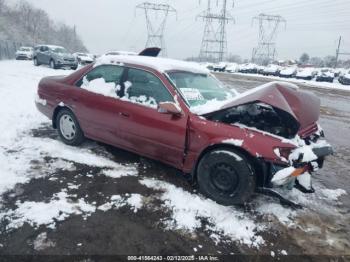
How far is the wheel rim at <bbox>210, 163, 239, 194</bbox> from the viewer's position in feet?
12.3

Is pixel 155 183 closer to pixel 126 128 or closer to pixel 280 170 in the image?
pixel 126 128

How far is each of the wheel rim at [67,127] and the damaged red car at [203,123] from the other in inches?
4.0

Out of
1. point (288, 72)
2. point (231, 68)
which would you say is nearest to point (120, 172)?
point (288, 72)

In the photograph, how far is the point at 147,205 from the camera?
375 centimetres

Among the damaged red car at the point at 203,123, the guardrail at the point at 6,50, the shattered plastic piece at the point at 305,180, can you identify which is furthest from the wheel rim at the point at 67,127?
the guardrail at the point at 6,50

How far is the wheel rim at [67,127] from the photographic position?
5.42 m

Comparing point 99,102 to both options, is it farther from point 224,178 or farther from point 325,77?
point 325,77

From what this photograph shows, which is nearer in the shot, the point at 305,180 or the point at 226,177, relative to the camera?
the point at 226,177

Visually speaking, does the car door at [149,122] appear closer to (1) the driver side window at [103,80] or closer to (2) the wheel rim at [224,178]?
(1) the driver side window at [103,80]

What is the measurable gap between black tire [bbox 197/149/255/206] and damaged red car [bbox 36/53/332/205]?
0.04 feet

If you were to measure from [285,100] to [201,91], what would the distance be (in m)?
1.27

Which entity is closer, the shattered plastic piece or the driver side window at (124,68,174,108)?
the shattered plastic piece

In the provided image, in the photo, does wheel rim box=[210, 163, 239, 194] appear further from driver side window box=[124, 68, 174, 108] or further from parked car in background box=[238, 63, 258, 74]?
parked car in background box=[238, 63, 258, 74]

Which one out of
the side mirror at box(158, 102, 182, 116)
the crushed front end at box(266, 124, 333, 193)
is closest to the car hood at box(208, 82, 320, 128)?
the crushed front end at box(266, 124, 333, 193)
